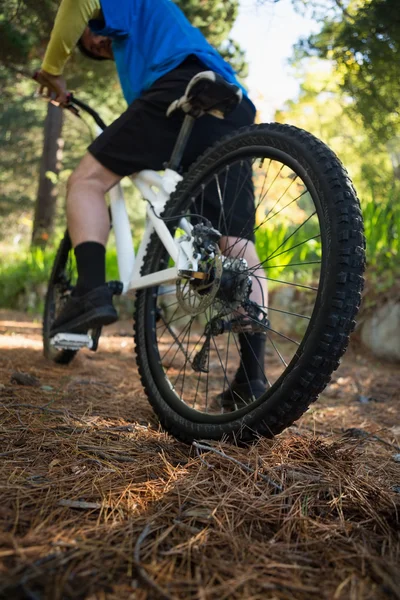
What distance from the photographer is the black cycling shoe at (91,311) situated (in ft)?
5.74

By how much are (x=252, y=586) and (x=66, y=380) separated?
1539 mm

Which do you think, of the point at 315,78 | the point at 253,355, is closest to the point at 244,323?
the point at 253,355

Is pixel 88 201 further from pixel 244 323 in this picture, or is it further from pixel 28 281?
pixel 28 281

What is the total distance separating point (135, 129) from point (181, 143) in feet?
0.60

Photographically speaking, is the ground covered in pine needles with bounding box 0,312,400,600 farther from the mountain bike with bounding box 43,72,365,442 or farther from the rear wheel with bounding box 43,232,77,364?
the rear wheel with bounding box 43,232,77,364

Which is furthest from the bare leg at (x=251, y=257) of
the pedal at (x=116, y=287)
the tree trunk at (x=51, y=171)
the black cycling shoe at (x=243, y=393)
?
the tree trunk at (x=51, y=171)

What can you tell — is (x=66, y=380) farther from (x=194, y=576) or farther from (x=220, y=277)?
(x=194, y=576)

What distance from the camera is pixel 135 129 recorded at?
1841 mm

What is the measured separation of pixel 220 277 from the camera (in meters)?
1.48

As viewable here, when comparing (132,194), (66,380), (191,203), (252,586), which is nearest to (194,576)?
(252,586)

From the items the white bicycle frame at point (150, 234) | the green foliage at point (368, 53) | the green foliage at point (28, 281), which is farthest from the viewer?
the green foliage at point (28, 281)

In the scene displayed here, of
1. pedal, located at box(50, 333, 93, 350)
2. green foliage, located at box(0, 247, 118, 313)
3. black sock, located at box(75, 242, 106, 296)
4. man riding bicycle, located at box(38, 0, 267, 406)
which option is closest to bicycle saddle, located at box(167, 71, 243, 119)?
man riding bicycle, located at box(38, 0, 267, 406)

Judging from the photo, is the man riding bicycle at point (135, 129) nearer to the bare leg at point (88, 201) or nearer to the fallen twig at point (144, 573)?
the bare leg at point (88, 201)

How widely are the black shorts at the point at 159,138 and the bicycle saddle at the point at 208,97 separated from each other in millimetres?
85
